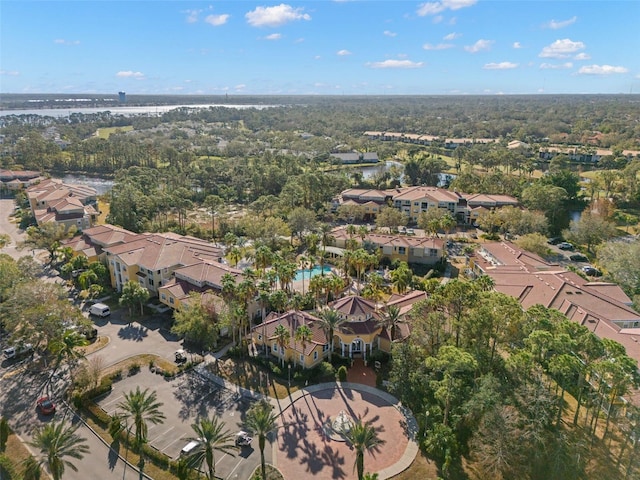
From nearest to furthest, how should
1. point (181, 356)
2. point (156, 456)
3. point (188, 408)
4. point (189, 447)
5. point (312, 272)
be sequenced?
point (156, 456) → point (189, 447) → point (188, 408) → point (181, 356) → point (312, 272)

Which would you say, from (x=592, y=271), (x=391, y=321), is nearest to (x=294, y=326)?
(x=391, y=321)

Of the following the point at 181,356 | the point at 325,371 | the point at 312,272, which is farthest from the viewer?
the point at 312,272

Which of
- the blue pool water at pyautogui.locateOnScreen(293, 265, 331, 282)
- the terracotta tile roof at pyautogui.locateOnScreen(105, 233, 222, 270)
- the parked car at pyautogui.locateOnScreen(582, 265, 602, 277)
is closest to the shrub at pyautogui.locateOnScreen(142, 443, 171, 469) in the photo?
the terracotta tile roof at pyautogui.locateOnScreen(105, 233, 222, 270)

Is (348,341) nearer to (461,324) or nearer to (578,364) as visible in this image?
(461,324)

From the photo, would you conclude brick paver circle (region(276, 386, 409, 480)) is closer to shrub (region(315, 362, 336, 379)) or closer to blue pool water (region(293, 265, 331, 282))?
shrub (region(315, 362, 336, 379))

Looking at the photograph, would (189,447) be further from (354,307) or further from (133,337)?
(354,307)

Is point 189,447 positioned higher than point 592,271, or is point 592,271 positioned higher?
point 189,447

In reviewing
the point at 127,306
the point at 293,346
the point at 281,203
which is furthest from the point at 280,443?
the point at 281,203
